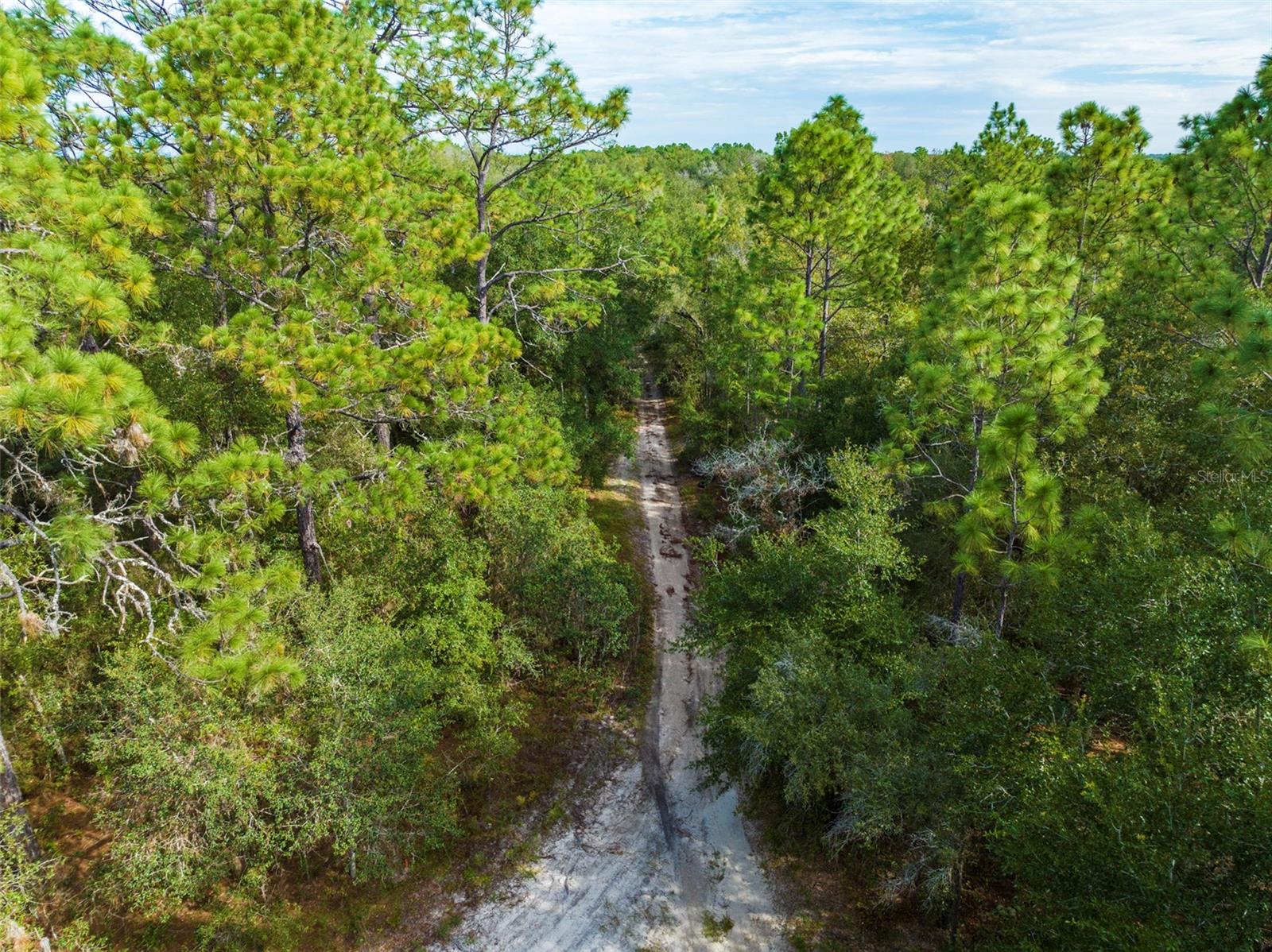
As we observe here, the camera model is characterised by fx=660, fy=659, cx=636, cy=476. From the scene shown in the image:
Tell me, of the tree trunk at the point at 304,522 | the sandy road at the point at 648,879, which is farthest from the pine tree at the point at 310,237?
the sandy road at the point at 648,879

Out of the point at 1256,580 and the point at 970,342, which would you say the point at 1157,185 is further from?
the point at 1256,580

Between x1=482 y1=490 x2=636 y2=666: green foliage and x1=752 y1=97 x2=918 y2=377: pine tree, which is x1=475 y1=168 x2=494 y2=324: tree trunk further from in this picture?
x1=752 y1=97 x2=918 y2=377: pine tree

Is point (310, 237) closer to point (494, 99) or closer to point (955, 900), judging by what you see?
point (494, 99)

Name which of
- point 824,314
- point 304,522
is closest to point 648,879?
point 304,522

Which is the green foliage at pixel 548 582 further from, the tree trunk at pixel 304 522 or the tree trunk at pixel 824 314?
the tree trunk at pixel 824 314

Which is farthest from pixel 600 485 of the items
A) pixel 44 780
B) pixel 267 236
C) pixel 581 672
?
pixel 44 780

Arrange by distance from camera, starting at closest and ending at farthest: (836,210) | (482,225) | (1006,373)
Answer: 1. (1006,373)
2. (482,225)
3. (836,210)

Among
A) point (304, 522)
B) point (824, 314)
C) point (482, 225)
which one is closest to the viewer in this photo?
point (304, 522)
